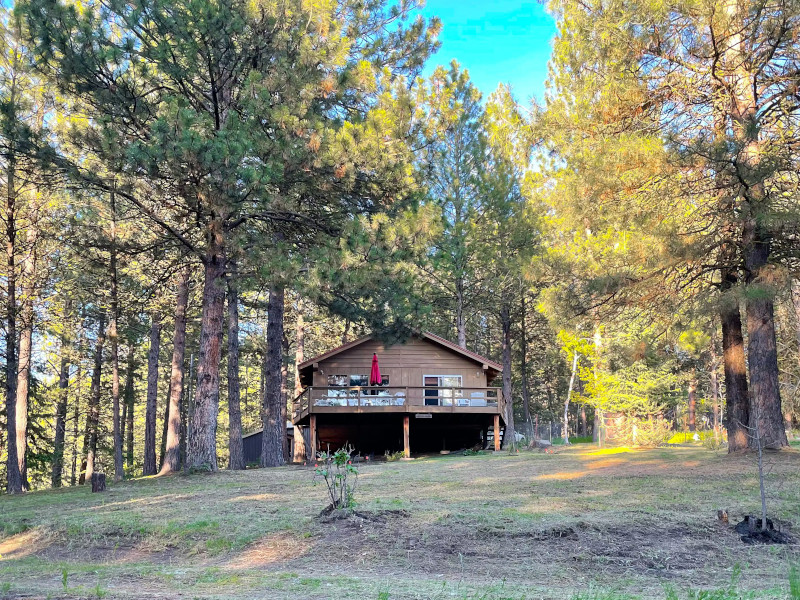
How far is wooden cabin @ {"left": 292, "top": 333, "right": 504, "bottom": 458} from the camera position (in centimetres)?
2202

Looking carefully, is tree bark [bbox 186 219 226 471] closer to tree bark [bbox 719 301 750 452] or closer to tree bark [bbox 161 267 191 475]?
tree bark [bbox 161 267 191 475]

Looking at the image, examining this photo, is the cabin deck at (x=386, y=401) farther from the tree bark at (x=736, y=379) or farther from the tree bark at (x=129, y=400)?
the tree bark at (x=736, y=379)

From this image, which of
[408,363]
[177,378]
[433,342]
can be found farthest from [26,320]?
[433,342]

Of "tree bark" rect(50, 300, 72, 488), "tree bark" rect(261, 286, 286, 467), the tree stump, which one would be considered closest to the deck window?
"tree bark" rect(261, 286, 286, 467)

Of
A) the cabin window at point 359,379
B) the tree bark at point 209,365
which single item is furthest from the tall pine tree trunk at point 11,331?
the cabin window at point 359,379

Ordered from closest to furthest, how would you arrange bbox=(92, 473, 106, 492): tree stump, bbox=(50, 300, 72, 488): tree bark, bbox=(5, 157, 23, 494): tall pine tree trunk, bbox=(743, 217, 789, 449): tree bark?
bbox=(743, 217, 789, 449): tree bark, bbox=(92, 473, 106, 492): tree stump, bbox=(5, 157, 23, 494): tall pine tree trunk, bbox=(50, 300, 72, 488): tree bark

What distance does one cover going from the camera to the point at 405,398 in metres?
21.8

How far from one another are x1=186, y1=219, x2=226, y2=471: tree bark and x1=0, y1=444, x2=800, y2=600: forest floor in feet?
6.23

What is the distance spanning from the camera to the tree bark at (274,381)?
61.3ft

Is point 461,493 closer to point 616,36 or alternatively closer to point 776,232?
point 776,232

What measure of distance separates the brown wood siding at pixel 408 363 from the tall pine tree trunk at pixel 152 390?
5.83 meters

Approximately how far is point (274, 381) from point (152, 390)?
6968 millimetres

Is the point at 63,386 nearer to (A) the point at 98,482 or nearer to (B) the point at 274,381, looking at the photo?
(B) the point at 274,381

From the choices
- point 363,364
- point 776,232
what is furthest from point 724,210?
point 363,364
